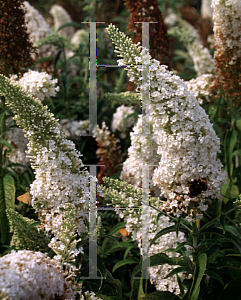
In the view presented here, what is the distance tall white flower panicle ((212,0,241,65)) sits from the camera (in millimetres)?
2455

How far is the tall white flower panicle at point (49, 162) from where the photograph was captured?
1.94 meters

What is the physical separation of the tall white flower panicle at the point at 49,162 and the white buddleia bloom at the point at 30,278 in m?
0.42

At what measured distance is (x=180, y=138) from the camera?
189 cm

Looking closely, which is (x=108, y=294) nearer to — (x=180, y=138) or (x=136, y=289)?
(x=136, y=289)

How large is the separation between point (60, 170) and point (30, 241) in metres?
0.54

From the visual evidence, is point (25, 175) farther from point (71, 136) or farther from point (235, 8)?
point (235, 8)

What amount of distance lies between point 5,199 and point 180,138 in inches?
55.6

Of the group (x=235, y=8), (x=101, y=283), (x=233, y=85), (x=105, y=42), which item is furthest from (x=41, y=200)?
(x=105, y=42)

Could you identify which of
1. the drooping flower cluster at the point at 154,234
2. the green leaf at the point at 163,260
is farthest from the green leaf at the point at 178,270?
the drooping flower cluster at the point at 154,234

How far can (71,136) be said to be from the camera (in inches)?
136

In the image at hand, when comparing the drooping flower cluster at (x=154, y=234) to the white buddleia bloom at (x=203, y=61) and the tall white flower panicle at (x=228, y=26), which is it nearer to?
the tall white flower panicle at (x=228, y=26)

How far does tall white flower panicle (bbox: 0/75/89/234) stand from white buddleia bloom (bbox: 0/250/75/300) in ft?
1.36

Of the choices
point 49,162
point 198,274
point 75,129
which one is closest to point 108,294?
point 198,274

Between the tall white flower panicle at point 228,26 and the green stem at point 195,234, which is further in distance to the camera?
the tall white flower panicle at point 228,26
